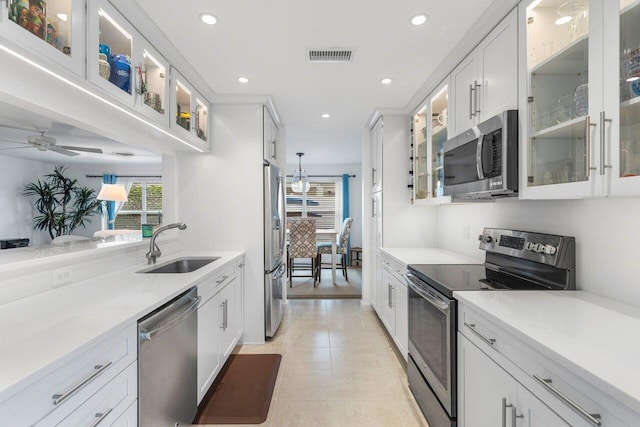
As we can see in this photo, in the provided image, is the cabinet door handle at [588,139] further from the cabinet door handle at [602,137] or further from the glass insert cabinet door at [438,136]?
the glass insert cabinet door at [438,136]

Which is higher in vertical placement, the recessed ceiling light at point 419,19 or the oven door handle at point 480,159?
the recessed ceiling light at point 419,19

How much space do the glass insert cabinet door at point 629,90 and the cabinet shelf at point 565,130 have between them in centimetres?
17

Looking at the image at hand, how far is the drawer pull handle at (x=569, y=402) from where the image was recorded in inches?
31.6

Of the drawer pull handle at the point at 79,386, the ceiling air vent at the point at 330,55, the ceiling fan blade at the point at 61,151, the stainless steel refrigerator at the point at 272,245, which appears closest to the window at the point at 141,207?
the ceiling fan blade at the point at 61,151

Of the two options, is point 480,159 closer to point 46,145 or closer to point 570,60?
point 570,60

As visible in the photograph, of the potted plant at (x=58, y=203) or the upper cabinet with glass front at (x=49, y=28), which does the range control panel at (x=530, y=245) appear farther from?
the potted plant at (x=58, y=203)

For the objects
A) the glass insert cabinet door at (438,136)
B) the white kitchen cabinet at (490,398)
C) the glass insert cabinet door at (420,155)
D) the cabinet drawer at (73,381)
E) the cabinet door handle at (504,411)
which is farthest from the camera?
the glass insert cabinet door at (420,155)

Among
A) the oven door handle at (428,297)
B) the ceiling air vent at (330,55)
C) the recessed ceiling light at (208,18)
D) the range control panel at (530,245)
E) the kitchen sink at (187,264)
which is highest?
the ceiling air vent at (330,55)

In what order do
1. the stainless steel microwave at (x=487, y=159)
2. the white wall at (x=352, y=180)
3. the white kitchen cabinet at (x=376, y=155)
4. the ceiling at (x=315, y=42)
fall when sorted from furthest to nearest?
the white wall at (x=352, y=180), the white kitchen cabinet at (x=376, y=155), the ceiling at (x=315, y=42), the stainless steel microwave at (x=487, y=159)

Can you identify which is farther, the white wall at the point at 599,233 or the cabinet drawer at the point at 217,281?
the cabinet drawer at the point at 217,281

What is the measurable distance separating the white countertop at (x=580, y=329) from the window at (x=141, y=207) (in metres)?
2.65

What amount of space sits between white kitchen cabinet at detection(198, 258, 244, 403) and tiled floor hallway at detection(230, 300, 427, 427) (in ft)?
1.49

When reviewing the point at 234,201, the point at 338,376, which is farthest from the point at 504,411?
the point at 234,201

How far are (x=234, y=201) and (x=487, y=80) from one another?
7.62 feet
